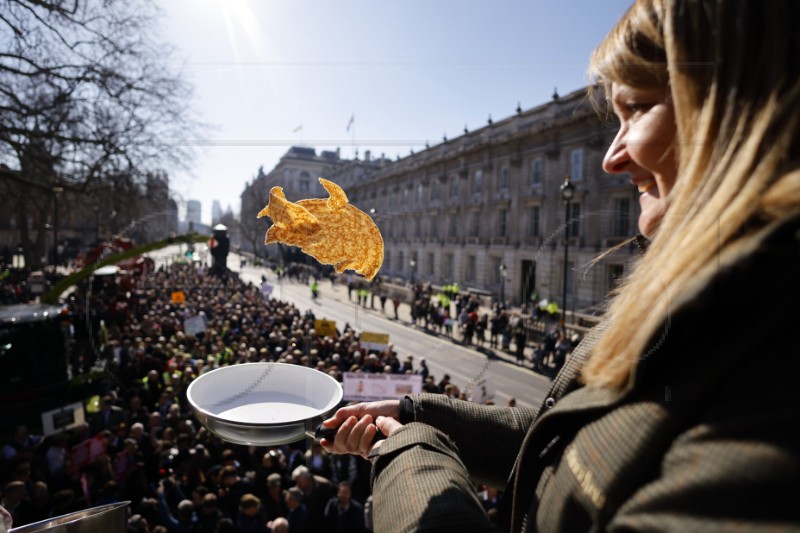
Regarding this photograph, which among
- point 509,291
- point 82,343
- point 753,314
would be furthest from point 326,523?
point 82,343

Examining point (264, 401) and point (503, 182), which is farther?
point (503, 182)

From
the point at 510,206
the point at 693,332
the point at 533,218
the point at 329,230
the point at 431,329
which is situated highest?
the point at 510,206

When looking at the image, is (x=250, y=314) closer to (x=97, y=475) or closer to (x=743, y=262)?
(x=97, y=475)

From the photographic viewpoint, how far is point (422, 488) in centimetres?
117

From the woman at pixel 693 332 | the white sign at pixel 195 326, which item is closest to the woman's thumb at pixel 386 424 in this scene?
the woman at pixel 693 332

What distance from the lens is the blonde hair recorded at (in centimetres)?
80

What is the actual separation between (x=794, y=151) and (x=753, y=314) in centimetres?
31

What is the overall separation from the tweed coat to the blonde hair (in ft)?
0.14

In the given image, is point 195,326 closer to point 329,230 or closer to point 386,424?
point 329,230

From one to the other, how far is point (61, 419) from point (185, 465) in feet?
11.3

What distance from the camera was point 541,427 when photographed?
113 centimetres

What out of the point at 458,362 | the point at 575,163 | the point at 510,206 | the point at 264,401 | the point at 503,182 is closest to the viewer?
the point at 264,401

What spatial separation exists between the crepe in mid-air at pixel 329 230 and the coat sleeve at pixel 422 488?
4.30ft

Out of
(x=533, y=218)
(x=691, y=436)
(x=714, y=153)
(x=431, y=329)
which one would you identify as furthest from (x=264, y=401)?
(x=533, y=218)
